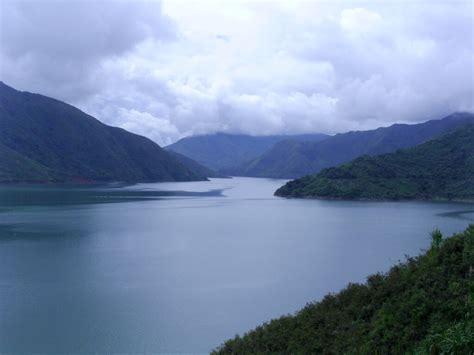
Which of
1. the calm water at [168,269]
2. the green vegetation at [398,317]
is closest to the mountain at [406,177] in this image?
the calm water at [168,269]

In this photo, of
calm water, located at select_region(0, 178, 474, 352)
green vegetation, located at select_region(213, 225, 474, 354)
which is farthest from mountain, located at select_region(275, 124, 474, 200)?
green vegetation, located at select_region(213, 225, 474, 354)

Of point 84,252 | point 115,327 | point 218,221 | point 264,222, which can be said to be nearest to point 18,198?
point 218,221

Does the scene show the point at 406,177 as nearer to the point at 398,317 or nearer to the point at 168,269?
the point at 168,269

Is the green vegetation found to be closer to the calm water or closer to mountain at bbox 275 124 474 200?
the calm water

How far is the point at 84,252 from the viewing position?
44.8 meters

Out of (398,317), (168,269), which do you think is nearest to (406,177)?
(168,269)

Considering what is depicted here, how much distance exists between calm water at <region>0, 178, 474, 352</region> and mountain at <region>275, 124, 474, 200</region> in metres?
44.6

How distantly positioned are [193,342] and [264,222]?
51329 mm

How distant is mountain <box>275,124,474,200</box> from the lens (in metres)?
121

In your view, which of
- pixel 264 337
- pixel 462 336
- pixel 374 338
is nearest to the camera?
pixel 462 336

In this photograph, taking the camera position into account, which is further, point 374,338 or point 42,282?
point 42,282

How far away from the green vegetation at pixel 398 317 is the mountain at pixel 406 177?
365 ft

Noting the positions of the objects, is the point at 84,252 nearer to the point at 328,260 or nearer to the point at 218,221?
the point at 328,260

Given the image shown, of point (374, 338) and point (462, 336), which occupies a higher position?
point (462, 336)
